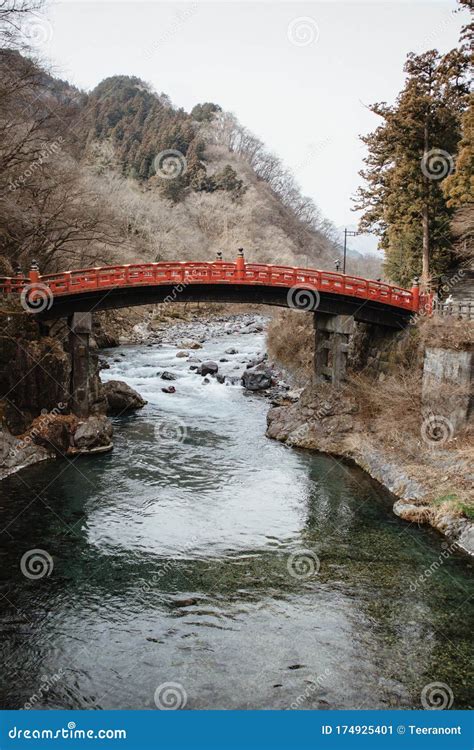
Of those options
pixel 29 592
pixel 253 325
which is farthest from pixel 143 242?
pixel 29 592

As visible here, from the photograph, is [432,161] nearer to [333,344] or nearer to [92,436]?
[333,344]

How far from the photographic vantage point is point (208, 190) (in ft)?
303

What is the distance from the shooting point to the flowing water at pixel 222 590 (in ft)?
34.9
